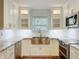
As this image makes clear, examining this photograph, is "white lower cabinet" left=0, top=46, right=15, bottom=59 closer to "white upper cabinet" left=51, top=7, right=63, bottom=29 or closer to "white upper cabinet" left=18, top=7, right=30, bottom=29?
"white upper cabinet" left=18, top=7, right=30, bottom=29

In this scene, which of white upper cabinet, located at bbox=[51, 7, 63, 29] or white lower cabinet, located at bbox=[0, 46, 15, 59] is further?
white upper cabinet, located at bbox=[51, 7, 63, 29]

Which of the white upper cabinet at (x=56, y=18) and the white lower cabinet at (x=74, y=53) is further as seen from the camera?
the white upper cabinet at (x=56, y=18)

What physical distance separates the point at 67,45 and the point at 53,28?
3.41 meters

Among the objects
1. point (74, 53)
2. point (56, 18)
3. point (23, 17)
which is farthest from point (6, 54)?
point (56, 18)

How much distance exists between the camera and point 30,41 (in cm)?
679

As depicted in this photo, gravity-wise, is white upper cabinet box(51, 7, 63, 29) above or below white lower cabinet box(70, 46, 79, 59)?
above

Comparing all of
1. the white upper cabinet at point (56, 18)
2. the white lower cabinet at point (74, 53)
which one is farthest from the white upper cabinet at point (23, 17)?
the white lower cabinet at point (74, 53)

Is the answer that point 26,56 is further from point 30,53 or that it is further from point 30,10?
point 30,10

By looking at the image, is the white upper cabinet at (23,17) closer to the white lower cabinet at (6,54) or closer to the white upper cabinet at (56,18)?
the white upper cabinet at (56,18)

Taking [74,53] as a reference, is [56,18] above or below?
above

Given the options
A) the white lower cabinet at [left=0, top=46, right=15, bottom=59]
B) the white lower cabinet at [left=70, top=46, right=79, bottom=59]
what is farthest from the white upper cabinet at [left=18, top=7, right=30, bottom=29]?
the white lower cabinet at [left=70, top=46, right=79, bottom=59]

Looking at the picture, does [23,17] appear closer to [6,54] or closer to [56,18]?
[56,18]

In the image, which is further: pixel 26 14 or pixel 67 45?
pixel 26 14

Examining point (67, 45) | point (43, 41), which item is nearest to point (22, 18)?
point (43, 41)
